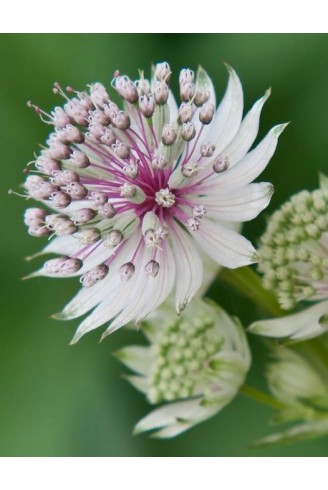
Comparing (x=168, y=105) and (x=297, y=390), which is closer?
(x=168, y=105)

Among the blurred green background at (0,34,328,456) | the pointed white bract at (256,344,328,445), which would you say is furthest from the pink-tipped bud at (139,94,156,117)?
the blurred green background at (0,34,328,456)

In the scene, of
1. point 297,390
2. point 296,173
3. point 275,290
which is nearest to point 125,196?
point 275,290

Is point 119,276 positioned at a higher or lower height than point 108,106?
lower

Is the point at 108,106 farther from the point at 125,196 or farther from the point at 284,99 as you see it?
the point at 284,99

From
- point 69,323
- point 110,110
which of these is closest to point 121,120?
point 110,110

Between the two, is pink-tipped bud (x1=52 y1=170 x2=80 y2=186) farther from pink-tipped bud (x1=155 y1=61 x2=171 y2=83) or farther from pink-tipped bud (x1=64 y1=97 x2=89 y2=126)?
pink-tipped bud (x1=155 y1=61 x2=171 y2=83)

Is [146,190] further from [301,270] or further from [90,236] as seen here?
[301,270]
